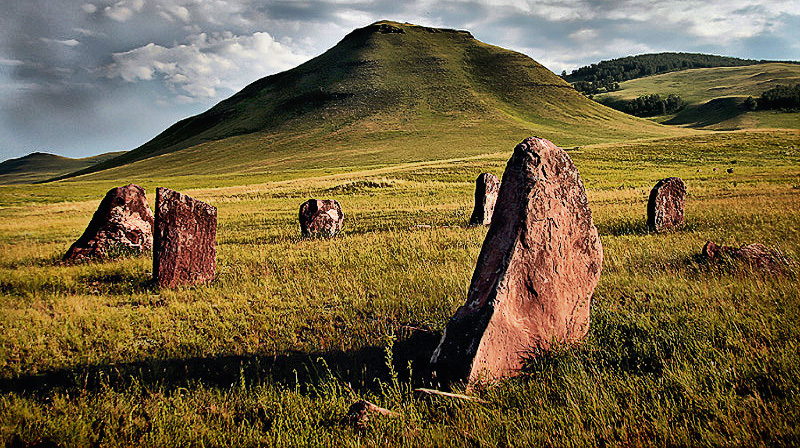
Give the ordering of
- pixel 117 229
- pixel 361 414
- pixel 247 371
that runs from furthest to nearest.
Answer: pixel 117 229, pixel 247 371, pixel 361 414

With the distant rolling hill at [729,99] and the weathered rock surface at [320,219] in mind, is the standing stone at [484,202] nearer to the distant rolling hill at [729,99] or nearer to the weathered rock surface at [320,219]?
the weathered rock surface at [320,219]

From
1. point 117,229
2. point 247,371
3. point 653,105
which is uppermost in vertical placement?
point 653,105

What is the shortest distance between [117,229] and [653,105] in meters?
192

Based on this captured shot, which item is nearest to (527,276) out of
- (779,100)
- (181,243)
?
(181,243)

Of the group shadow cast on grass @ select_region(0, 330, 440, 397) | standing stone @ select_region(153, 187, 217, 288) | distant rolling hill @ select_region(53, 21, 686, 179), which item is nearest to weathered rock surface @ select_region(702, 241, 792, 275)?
shadow cast on grass @ select_region(0, 330, 440, 397)

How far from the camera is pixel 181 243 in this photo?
1058 centimetres

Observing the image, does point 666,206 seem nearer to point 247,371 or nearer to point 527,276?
point 527,276

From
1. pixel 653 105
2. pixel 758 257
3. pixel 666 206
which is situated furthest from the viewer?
pixel 653 105

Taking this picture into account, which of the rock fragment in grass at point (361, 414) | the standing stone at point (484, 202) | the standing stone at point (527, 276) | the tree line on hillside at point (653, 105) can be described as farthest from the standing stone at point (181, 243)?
the tree line on hillside at point (653, 105)

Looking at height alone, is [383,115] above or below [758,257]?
above

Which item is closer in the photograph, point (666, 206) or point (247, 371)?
point (247, 371)

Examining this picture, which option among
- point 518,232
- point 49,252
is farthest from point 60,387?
point 49,252

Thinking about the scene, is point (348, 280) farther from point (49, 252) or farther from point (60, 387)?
point (49, 252)

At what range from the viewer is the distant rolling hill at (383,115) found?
98.9 m
